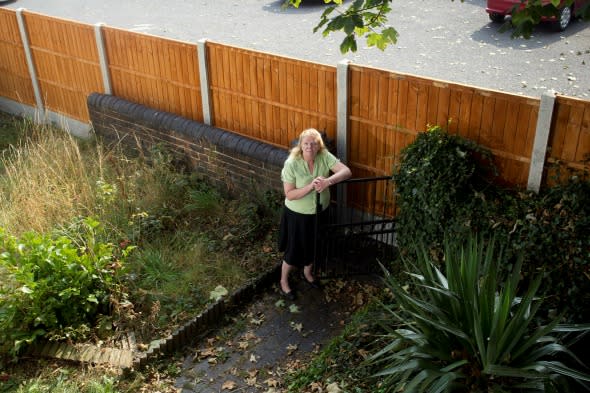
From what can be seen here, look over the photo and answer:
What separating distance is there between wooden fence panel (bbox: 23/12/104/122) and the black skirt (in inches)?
202

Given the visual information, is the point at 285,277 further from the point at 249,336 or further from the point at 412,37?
the point at 412,37

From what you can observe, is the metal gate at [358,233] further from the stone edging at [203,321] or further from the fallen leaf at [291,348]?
the fallen leaf at [291,348]

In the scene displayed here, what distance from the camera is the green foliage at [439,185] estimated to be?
17.9ft

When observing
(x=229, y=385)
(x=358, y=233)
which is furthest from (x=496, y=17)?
(x=229, y=385)

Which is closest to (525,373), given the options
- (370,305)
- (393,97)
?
(370,305)

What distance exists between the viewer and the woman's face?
5.79 metres

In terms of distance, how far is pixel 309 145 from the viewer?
580cm

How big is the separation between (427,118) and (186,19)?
12.7 metres

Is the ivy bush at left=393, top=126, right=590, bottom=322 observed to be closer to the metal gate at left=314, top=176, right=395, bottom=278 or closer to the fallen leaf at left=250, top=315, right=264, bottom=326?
the metal gate at left=314, top=176, right=395, bottom=278

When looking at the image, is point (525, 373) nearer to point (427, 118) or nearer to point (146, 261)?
point (427, 118)

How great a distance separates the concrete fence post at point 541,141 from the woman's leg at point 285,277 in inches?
99.3

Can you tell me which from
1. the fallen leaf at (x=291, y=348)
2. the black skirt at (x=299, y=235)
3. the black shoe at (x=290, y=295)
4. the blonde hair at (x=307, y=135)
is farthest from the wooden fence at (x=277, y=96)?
the fallen leaf at (x=291, y=348)

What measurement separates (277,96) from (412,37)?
24.8ft

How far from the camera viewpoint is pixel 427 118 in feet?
19.9
